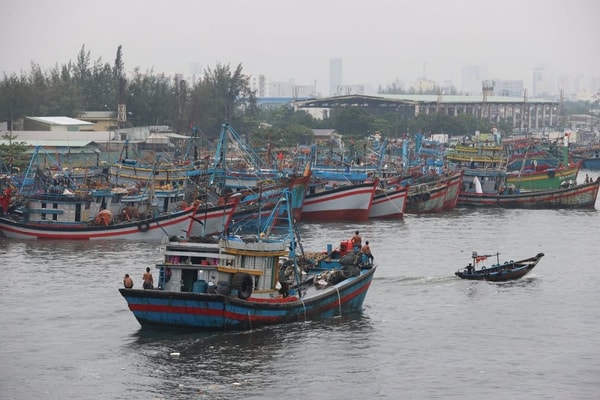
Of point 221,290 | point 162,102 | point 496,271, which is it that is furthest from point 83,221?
point 162,102

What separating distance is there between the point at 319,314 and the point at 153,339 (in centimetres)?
529

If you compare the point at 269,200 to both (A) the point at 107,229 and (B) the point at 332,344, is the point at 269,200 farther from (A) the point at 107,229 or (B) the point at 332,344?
(B) the point at 332,344

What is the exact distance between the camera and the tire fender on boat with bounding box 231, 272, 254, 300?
3253cm

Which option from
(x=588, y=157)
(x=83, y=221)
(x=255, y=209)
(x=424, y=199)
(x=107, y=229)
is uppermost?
(x=588, y=157)

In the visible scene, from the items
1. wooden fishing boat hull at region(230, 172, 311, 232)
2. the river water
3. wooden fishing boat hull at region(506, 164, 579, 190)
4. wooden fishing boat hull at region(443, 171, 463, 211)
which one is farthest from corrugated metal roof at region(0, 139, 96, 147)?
the river water

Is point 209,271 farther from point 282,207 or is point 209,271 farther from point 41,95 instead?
point 41,95

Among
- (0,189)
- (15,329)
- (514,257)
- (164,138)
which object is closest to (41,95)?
(164,138)

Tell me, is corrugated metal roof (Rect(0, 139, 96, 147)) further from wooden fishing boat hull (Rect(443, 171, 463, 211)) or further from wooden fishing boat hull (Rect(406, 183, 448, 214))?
wooden fishing boat hull (Rect(443, 171, 463, 211))

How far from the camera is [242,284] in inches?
1282

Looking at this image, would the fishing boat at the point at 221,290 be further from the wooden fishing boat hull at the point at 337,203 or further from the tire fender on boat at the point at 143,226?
the wooden fishing boat hull at the point at 337,203

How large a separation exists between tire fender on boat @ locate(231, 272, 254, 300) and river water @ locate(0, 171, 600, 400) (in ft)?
3.88

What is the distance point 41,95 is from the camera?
108688 millimetres

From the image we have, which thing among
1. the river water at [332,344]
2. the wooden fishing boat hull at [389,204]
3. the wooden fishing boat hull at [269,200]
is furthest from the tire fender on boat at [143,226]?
the wooden fishing boat hull at [389,204]

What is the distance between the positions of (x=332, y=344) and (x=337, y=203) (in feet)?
103
